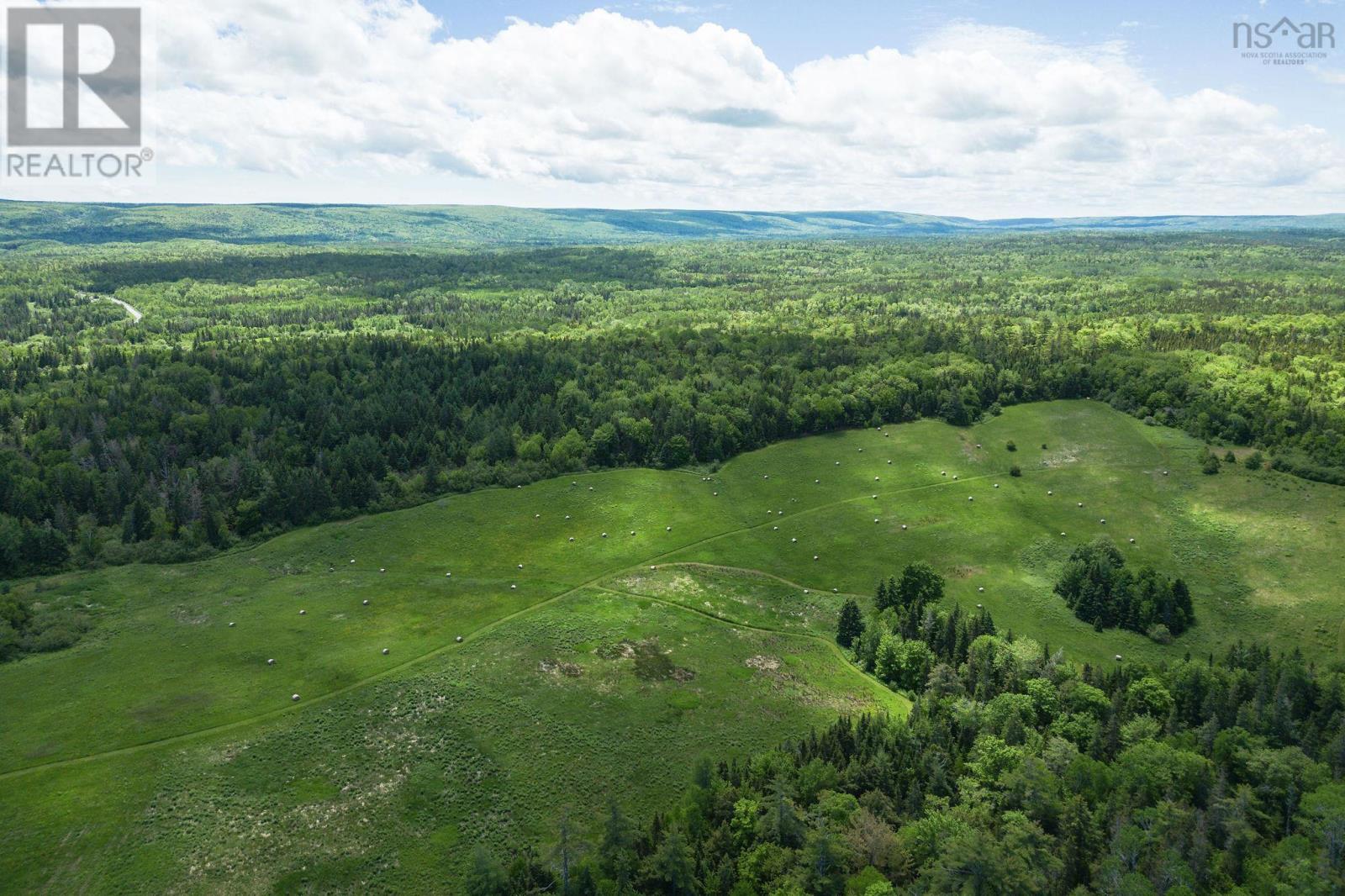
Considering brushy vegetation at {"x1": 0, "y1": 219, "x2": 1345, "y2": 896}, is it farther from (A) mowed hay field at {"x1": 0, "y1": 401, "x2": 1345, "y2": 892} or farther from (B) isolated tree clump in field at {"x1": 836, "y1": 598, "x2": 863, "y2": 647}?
(A) mowed hay field at {"x1": 0, "y1": 401, "x2": 1345, "y2": 892}

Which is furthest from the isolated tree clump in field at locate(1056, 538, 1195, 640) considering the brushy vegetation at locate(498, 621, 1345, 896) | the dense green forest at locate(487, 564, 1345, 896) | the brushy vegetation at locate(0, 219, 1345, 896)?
the brushy vegetation at locate(498, 621, 1345, 896)

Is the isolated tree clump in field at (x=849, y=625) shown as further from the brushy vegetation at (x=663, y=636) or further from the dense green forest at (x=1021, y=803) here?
the dense green forest at (x=1021, y=803)

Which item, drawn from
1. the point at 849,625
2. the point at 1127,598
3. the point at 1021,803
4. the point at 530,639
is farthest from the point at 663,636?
the point at 1127,598

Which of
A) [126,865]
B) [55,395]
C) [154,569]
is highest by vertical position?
[55,395]

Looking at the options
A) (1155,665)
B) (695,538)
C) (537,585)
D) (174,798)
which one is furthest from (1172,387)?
(174,798)

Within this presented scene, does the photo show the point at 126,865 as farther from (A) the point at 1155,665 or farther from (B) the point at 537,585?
(A) the point at 1155,665

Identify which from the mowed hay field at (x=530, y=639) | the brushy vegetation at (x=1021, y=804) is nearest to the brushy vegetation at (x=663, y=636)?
the brushy vegetation at (x=1021, y=804)
